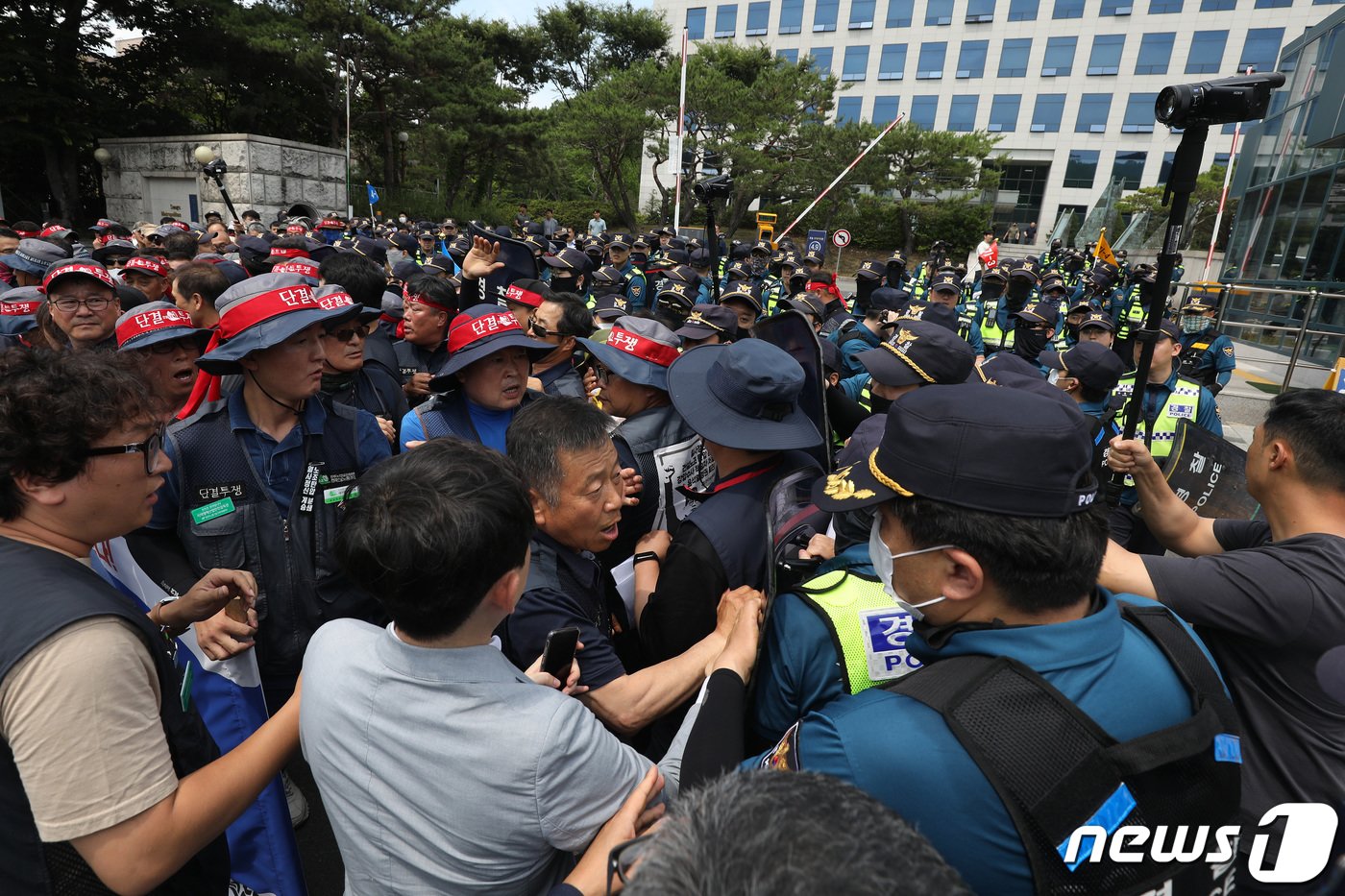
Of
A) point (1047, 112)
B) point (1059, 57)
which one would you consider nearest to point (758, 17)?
point (1059, 57)

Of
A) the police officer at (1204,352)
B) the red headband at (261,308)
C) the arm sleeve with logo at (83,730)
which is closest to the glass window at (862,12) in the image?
the police officer at (1204,352)

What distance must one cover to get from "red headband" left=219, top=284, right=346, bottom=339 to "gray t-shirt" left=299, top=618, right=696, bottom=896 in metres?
1.69

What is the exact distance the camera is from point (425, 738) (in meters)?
1.29

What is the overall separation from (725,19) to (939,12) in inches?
562

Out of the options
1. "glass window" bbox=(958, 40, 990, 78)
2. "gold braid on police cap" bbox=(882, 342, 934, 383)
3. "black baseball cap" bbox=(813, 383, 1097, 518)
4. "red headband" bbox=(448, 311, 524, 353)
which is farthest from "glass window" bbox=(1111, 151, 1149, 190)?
"black baseball cap" bbox=(813, 383, 1097, 518)

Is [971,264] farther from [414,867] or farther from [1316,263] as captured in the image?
[414,867]

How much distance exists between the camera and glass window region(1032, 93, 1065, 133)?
42.8 m

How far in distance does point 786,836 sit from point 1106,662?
2.66 feet

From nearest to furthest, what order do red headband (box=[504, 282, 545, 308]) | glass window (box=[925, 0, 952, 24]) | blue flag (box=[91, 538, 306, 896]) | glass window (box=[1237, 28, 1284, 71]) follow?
1. blue flag (box=[91, 538, 306, 896])
2. red headband (box=[504, 282, 545, 308])
3. glass window (box=[1237, 28, 1284, 71])
4. glass window (box=[925, 0, 952, 24])

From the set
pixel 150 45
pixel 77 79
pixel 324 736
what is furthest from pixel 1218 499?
pixel 150 45

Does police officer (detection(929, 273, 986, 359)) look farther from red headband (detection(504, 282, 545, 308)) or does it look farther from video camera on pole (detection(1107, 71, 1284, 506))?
video camera on pole (detection(1107, 71, 1284, 506))

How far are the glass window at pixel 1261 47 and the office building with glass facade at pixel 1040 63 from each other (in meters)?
0.05

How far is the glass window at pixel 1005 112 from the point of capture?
144ft

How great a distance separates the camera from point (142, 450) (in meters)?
1.69
